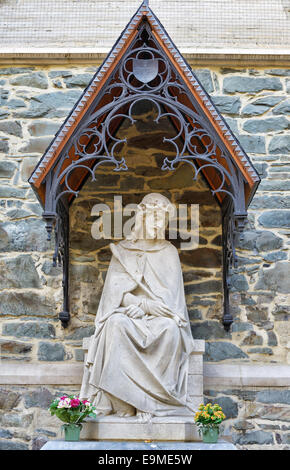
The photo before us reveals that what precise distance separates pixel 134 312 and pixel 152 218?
3.13ft

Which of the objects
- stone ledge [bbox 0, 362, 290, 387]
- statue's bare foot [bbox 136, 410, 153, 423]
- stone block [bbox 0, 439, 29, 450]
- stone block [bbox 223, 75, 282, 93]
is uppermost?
stone block [bbox 223, 75, 282, 93]

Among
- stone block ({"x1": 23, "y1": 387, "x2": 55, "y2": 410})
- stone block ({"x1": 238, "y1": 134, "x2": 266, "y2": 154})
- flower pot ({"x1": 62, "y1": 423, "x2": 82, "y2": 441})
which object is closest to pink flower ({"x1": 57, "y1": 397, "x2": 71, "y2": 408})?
flower pot ({"x1": 62, "y1": 423, "x2": 82, "y2": 441})

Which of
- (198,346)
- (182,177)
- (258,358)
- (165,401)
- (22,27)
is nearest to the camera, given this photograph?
(165,401)

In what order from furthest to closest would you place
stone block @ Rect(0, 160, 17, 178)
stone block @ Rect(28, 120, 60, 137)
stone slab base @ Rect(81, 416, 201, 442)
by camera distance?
1. stone block @ Rect(28, 120, 60, 137)
2. stone block @ Rect(0, 160, 17, 178)
3. stone slab base @ Rect(81, 416, 201, 442)

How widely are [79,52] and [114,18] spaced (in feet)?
2.35

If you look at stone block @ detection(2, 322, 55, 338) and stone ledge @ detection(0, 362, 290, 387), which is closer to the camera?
stone ledge @ detection(0, 362, 290, 387)

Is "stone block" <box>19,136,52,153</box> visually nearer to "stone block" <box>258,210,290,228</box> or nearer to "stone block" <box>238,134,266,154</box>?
"stone block" <box>238,134,266,154</box>

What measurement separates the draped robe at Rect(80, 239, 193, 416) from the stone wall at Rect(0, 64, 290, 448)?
2.76ft

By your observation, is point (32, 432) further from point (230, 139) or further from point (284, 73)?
point (284, 73)

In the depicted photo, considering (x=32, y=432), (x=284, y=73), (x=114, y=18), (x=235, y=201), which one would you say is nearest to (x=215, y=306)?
(x=235, y=201)

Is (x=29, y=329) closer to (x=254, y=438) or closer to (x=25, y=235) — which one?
(x=25, y=235)

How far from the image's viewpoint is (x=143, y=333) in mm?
6098

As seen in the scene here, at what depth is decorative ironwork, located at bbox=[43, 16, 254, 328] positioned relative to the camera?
6324mm

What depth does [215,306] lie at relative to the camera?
7246mm
